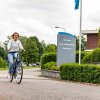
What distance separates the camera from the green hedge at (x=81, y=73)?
20.1 metres

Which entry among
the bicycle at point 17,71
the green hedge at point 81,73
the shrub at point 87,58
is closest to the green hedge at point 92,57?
the shrub at point 87,58

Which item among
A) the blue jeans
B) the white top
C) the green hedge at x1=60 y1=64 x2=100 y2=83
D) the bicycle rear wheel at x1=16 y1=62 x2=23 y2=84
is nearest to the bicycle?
the bicycle rear wheel at x1=16 y1=62 x2=23 y2=84

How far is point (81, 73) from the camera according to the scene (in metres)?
21.3

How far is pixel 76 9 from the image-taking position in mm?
29328

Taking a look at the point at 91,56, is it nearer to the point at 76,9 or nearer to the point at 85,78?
the point at 76,9

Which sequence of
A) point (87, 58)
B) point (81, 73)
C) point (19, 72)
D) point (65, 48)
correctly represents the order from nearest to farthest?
point (19, 72), point (81, 73), point (65, 48), point (87, 58)

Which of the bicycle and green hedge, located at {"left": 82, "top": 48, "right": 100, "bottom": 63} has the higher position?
green hedge, located at {"left": 82, "top": 48, "right": 100, "bottom": 63}

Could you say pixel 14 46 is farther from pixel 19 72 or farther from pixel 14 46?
pixel 19 72

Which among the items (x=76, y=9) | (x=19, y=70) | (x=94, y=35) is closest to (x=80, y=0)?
(x=76, y=9)

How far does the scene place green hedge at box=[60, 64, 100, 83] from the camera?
2013cm

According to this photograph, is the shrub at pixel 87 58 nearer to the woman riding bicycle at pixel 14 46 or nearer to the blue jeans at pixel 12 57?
the blue jeans at pixel 12 57

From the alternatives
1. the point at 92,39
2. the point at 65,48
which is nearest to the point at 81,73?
the point at 65,48

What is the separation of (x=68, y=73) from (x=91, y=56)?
20.9m

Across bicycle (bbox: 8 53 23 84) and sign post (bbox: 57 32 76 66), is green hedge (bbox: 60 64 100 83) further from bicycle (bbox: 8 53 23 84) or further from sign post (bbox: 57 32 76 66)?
sign post (bbox: 57 32 76 66)
